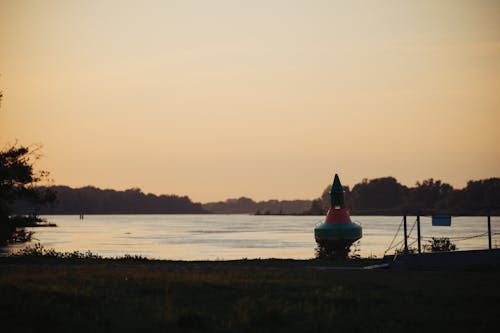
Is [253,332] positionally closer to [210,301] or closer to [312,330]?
[312,330]

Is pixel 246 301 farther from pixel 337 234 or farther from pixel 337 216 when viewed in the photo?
pixel 337 216

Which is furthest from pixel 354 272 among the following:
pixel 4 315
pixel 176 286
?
pixel 4 315

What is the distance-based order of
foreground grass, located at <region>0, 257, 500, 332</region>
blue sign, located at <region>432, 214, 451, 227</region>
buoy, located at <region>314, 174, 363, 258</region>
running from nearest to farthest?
1. foreground grass, located at <region>0, 257, 500, 332</region>
2. blue sign, located at <region>432, 214, 451, 227</region>
3. buoy, located at <region>314, 174, 363, 258</region>

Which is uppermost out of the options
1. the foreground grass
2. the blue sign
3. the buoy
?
the blue sign

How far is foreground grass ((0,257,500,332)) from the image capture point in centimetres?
1273

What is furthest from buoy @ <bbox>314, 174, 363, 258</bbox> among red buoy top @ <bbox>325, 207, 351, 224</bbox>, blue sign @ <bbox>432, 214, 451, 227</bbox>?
blue sign @ <bbox>432, 214, 451, 227</bbox>

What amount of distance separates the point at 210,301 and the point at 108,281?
13.4 feet

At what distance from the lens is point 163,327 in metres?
12.6

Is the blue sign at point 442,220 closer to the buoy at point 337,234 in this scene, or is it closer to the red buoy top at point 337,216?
the buoy at point 337,234

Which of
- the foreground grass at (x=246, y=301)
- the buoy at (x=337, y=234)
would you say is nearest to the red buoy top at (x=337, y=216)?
the buoy at (x=337, y=234)

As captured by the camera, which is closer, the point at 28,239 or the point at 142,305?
the point at 142,305

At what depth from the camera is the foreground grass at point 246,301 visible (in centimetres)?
1273

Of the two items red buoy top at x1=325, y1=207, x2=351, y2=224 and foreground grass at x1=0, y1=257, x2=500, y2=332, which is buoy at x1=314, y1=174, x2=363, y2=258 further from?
foreground grass at x1=0, y1=257, x2=500, y2=332

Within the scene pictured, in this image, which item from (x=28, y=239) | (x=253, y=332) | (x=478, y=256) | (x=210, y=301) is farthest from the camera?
(x=28, y=239)
